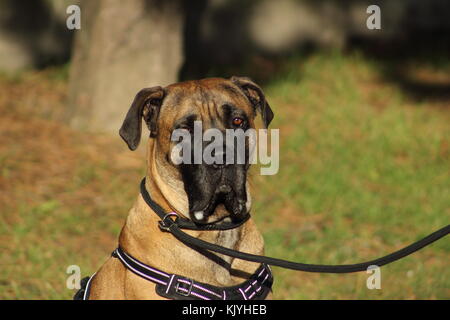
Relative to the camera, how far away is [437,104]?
38.4 ft

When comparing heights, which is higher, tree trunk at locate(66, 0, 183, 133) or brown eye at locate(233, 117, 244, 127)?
tree trunk at locate(66, 0, 183, 133)

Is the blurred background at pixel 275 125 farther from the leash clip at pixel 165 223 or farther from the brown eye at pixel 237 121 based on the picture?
the brown eye at pixel 237 121

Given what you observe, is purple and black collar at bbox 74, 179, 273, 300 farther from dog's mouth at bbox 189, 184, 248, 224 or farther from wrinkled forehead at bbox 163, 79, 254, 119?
wrinkled forehead at bbox 163, 79, 254, 119

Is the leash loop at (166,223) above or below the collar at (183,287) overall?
above

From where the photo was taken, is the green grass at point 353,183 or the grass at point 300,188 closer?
the grass at point 300,188

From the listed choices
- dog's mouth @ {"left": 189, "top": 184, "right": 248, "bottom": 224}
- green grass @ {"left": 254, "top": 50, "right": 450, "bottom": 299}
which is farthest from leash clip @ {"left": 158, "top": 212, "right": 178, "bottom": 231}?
green grass @ {"left": 254, "top": 50, "right": 450, "bottom": 299}

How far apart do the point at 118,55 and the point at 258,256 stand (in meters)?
5.88

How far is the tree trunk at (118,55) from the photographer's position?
9102 mm

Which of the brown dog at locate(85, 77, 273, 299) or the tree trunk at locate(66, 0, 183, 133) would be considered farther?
the tree trunk at locate(66, 0, 183, 133)

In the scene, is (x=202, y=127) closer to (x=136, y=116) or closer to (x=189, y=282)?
(x=136, y=116)

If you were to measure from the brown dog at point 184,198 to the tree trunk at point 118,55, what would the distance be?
5.07 metres

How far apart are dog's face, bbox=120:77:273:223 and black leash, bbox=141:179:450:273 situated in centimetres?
11

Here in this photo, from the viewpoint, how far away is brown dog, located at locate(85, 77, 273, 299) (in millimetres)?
3963

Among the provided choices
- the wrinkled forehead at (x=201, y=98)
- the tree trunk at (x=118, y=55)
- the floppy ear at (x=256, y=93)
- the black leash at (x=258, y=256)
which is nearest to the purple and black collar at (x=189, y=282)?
the black leash at (x=258, y=256)
